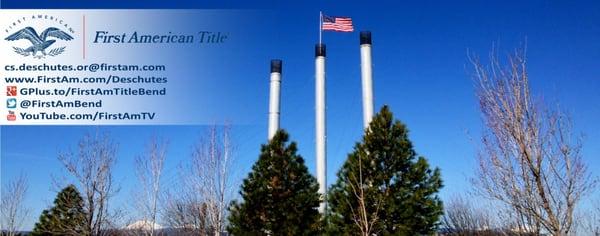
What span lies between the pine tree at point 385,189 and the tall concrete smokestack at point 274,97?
10246 millimetres

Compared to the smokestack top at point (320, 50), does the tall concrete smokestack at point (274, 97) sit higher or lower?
lower

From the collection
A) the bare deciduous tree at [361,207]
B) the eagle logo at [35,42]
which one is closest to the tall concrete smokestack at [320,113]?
the bare deciduous tree at [361,207]

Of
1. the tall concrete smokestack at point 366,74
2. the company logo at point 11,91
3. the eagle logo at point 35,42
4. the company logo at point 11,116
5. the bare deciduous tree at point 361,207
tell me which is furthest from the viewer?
the tall concrete smokestack at point 366,74

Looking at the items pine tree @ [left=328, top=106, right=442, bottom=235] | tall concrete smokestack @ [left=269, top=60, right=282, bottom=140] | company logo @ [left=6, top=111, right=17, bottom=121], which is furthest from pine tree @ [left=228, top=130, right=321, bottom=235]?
tall concrete smokestack @ [left=269, top=60, right=282, bottom=140]

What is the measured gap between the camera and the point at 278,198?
15.9 m

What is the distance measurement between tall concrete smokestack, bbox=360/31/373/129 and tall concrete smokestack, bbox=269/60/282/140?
3740mm

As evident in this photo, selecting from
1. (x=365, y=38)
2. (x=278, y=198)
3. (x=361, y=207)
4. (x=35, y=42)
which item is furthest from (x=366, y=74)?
(x=35, y=42)

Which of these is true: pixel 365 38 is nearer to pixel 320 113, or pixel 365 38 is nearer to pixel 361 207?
pixel 320 113

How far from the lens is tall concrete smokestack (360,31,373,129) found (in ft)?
83.5

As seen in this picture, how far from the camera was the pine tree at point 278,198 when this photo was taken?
614 inches

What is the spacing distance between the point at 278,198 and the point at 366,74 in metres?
11.9

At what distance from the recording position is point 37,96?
1527cm

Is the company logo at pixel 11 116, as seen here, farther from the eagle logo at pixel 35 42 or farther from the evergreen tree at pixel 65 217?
the evergreen tree at pixel 65 217

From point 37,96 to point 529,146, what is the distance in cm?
1184
